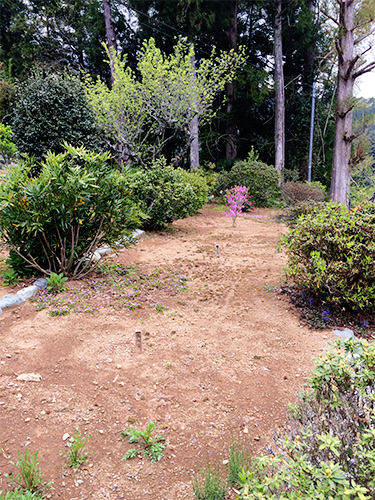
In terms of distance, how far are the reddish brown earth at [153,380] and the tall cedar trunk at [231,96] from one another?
13797 mm

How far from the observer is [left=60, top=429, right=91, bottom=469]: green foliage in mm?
2016

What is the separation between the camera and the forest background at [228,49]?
15.9 metres

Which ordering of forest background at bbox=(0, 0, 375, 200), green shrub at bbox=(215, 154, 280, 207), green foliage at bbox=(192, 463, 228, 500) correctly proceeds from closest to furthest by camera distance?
1. green foliage at bbox=(192, 463, 228, 500)
2. green shrub at bbox=(215, 154, 280, 207)
3. forest background at bbox=(0, 0, 375, 200)

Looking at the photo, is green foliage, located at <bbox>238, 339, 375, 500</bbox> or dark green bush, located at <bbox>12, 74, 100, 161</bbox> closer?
green foliage, located at <bbox>238, 339, 375, 500</bbox>

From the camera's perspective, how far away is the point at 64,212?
14.0 feet

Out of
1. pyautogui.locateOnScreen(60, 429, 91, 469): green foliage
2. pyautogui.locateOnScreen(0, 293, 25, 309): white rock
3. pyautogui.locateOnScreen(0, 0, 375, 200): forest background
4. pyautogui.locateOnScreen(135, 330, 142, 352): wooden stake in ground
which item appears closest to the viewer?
pyautogui.locateOnScreen(60, 429, 91, 469): green foliage

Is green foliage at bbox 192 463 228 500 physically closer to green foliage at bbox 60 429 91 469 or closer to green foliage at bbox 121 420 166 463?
green foliage at bbox 121 420 166 463

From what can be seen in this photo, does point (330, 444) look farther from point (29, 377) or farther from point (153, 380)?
point (29, 377)

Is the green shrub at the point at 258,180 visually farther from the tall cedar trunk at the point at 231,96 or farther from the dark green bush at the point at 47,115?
the dark green bush at the point at 47,115

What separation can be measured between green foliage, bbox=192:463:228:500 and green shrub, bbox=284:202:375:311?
2.29 meters

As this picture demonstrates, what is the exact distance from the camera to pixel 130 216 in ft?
15.9

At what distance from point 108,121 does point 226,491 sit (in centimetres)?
1039

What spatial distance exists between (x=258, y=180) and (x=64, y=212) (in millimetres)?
9894

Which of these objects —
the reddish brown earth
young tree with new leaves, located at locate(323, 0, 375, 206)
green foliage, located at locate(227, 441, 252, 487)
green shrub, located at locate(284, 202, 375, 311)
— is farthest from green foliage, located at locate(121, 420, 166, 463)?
young tree with new leaves, located at locate(323, 0, 375, 206)
